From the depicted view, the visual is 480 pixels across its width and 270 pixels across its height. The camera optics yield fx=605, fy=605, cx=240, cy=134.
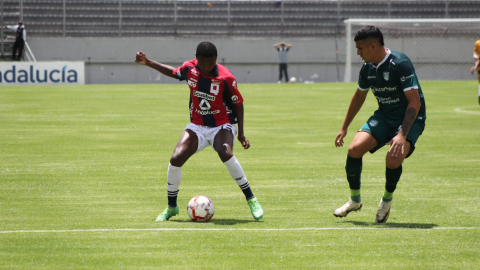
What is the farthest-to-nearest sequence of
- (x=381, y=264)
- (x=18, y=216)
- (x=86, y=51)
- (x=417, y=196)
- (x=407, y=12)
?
1. (x=407, y=12)
2. (x=86, y=51)
3. (x=417, y=196)
4. (x=18, y=216)
5. (x=381, y=264)

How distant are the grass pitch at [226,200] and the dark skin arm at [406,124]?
87 cm

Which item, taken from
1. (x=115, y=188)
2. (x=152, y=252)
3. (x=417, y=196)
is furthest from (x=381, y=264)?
(x=115, y=188)

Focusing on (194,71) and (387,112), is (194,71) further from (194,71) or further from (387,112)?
(387,112)

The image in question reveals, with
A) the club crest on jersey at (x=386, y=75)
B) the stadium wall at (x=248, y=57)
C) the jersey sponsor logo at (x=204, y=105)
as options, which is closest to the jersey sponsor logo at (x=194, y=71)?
the jersey sponsor logo at (x=204, y=105)

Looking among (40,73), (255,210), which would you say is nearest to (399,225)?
(255,210)

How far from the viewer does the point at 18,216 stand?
6816mm

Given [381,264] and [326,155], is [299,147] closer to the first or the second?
[326,155]

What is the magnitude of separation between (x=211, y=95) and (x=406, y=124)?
2.20 meters

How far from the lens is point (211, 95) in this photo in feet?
22.9

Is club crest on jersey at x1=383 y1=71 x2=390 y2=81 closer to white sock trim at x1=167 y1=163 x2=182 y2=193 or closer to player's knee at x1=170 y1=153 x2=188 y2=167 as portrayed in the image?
player's knee at x1=170 y1=153 x2=188 y2=167

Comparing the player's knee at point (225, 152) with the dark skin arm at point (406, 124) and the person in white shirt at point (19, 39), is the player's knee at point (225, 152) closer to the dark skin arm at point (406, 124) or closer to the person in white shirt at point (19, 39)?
the dark skin arm at point (406, 124)

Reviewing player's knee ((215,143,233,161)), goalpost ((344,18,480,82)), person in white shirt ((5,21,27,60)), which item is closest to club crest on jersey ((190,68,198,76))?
player's knee ((215,143,233,161))

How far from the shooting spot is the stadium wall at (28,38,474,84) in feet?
122

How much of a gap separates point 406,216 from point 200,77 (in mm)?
2906
